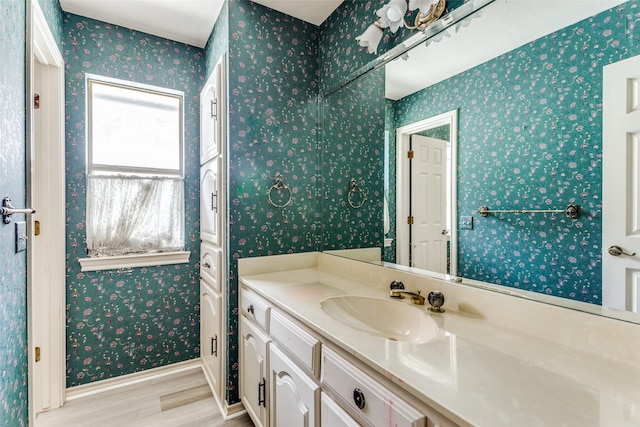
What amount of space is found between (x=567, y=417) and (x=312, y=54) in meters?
2.14

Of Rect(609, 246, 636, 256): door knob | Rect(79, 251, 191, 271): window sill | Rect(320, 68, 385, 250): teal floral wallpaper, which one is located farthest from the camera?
Rect(79, 251, 191, 271): window sill

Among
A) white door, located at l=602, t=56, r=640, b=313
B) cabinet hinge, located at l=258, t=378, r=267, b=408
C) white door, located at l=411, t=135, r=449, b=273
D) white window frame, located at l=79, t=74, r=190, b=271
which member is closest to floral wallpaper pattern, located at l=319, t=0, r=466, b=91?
white door, located at l=411, t=135, r=449, b=273

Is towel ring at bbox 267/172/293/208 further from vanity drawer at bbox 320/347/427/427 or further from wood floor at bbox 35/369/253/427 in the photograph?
wood floor at bbox 35/369/253/427

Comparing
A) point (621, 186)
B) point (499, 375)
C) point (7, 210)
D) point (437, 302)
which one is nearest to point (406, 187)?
point (437, 302)

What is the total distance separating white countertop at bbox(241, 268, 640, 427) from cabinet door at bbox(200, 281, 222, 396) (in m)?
1.07

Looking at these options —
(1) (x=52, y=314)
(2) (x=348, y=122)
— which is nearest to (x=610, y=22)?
Result: (2) (x=348, y=122)

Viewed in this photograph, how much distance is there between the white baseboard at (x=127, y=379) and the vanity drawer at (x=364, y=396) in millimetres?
1781

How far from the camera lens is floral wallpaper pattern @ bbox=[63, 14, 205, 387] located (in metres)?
1.97

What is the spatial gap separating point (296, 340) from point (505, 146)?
3.37ft

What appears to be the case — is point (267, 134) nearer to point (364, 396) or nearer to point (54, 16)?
point (54, 16)

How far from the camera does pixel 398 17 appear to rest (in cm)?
140

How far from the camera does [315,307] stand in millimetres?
1193

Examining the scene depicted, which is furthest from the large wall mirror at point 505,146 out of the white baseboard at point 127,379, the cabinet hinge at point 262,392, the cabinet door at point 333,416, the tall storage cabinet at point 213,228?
the white baseboard at point 127,379

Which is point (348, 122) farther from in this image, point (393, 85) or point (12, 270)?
point (12, 270)
